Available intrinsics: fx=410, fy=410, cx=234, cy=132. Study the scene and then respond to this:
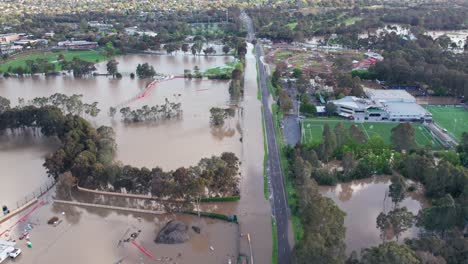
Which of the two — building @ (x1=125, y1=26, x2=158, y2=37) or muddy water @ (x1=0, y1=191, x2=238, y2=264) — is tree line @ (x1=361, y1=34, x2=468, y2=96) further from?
building @ (x1=125, y1=26, x2=158, y2=37)

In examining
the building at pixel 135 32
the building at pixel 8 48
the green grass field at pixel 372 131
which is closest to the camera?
the green grass field at pixel 372 131

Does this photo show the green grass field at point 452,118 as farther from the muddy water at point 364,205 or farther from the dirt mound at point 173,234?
the dirt mound at point 173,234

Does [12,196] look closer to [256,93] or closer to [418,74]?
[256,93]

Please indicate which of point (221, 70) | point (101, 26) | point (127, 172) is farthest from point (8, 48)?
point (127, 172)

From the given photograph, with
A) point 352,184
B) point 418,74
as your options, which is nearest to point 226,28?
point 418,74

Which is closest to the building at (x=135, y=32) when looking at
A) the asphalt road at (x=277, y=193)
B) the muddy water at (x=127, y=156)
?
the muddy water at (x=127, y=156)

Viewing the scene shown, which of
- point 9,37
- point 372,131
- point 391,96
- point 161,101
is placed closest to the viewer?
point 372,131

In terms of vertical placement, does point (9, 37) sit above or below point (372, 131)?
above

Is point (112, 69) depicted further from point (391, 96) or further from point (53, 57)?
point (391, 96)
